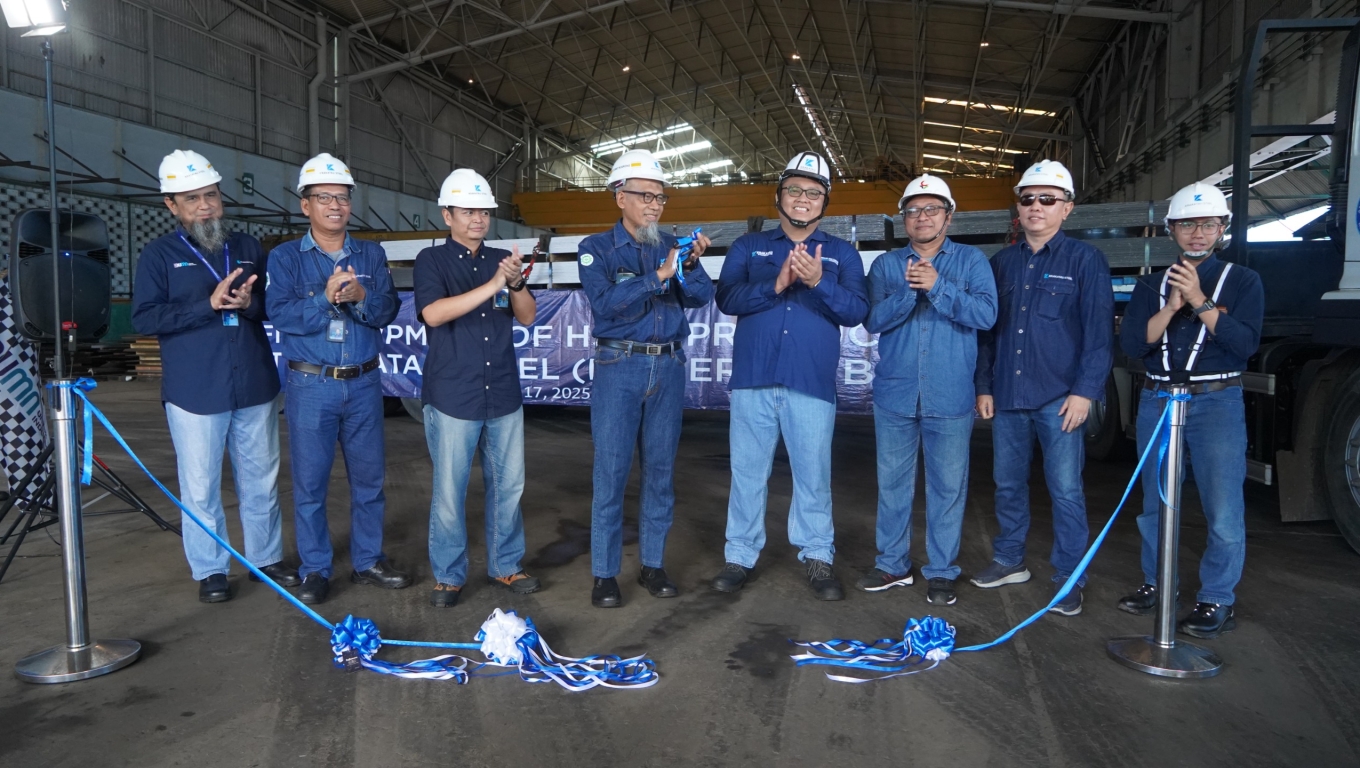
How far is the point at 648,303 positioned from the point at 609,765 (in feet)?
6.36

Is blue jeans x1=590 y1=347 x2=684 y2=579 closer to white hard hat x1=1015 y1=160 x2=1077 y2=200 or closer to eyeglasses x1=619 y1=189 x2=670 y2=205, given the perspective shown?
eyeglasses x1=619 y1=189 x2=670 y2=205

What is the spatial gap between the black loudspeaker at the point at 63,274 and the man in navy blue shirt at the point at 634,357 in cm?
220

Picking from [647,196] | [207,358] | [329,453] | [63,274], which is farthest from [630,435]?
[63,274]

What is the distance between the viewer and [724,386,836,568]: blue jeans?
3982 mm

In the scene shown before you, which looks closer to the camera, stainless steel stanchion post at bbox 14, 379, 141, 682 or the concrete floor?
the concrete floor

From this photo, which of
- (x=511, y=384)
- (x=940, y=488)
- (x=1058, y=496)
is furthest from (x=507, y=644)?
(x=1058, y=496)

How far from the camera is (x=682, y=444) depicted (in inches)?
345

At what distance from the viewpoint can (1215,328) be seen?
11.3 feet

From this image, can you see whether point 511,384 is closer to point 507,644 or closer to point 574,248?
point 507,644

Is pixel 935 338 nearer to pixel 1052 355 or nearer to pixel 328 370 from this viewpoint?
pixel 1052 355

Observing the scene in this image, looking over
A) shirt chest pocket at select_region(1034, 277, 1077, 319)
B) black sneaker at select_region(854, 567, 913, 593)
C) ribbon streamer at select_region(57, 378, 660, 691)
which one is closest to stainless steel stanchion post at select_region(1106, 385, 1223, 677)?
shirt chest pocket at select_region(1034, 277, 1077, 319)

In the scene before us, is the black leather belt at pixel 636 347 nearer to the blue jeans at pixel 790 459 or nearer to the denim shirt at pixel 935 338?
the blue jeans at pixel 790 459

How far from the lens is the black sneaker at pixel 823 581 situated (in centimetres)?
399

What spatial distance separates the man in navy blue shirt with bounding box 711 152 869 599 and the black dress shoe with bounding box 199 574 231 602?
7.26 feet
